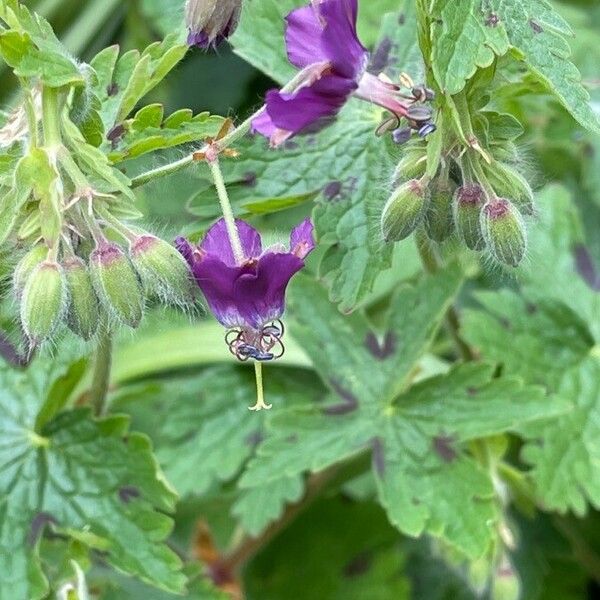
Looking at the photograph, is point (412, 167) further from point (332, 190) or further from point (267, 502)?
point (267, 502)

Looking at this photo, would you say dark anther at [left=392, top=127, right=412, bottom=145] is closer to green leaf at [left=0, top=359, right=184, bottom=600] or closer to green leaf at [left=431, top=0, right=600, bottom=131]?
green leaf at [left=431, top=0, right=600, bottom=131]

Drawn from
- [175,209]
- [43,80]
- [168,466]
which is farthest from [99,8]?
[43,80]

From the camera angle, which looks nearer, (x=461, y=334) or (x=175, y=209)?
(x=461, y=334)

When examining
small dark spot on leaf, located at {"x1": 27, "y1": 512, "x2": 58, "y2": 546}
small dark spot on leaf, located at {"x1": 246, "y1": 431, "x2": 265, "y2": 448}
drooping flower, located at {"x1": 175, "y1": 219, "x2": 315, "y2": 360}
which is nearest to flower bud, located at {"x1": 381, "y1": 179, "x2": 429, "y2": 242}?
drooping flower, located at {"x1": 175, "y1": 219, "x2": 315, "y2": 360}

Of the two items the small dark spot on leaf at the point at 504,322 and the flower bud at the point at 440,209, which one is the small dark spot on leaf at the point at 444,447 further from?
the flower bud at the point at 440,209

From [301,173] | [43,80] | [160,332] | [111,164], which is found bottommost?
[160,332]

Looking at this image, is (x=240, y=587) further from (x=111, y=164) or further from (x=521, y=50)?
(x=521, y=50)

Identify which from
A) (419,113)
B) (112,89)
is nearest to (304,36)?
(419,113)
